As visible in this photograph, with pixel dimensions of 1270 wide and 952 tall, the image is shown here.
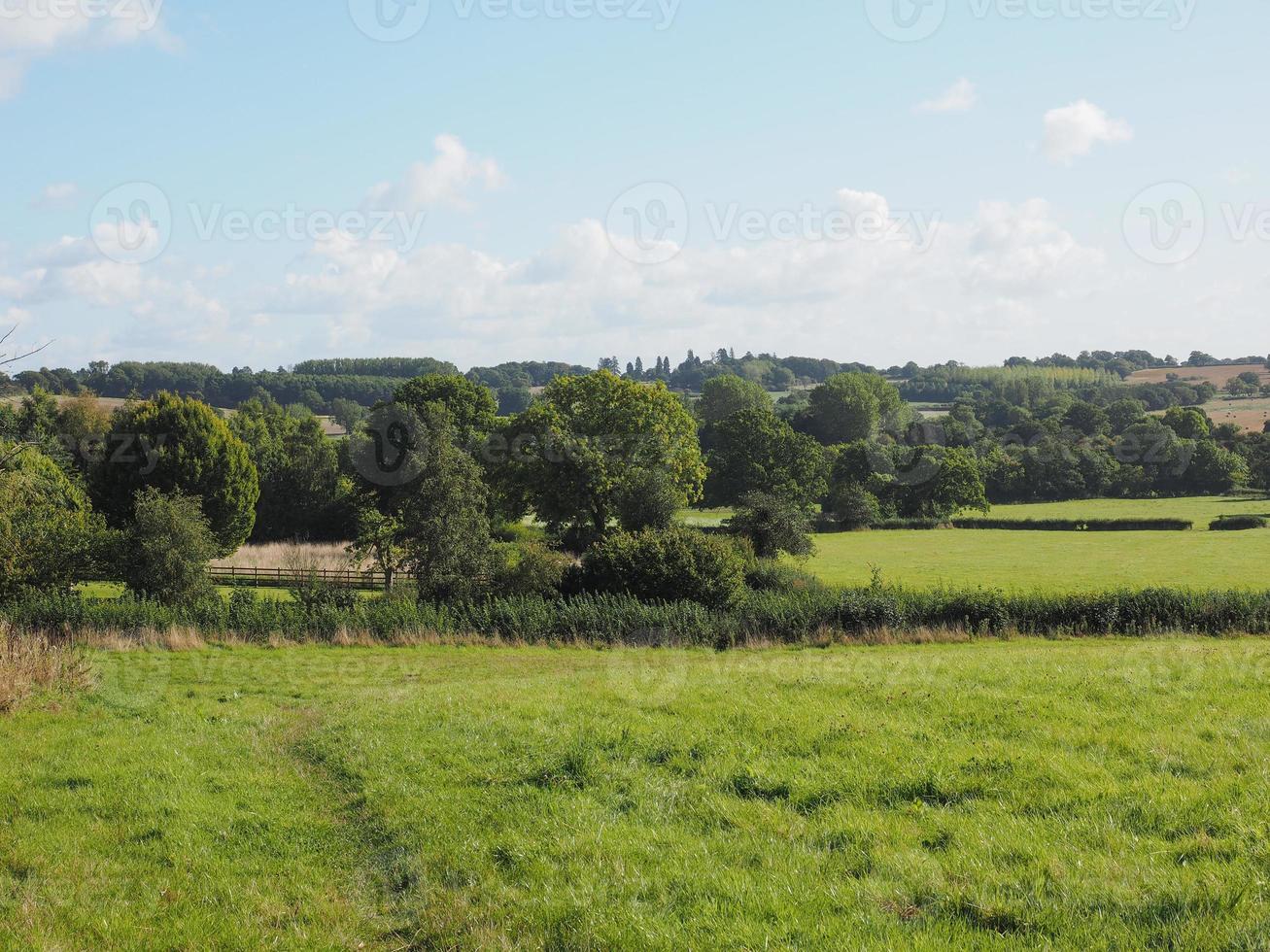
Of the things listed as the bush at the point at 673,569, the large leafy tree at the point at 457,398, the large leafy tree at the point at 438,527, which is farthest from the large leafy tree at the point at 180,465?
the bush at the point at 673,569

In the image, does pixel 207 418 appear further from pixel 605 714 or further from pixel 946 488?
pixel 946 488

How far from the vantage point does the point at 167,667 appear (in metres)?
20.5

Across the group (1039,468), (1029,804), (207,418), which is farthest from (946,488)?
(1029,804)

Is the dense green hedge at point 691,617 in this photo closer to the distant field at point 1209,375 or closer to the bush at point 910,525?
the bush at point 910,525

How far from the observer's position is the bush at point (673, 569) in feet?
104

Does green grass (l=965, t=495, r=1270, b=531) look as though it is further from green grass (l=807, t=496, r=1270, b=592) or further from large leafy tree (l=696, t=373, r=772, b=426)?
large leafy tree (l=696, t=373, r=772, b=426)

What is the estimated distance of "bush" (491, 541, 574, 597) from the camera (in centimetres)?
3425

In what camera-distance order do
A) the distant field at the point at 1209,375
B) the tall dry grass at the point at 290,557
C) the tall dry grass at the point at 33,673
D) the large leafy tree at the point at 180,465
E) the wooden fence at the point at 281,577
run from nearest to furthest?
1. the tall dry grass at the point at 33,673
2. the wooden fence at the point at 281,577
3. the large leafy tree at the point at 180,465
4. the tall dry grass at the point at 290,557
5. the distant field at the point at 1209,375

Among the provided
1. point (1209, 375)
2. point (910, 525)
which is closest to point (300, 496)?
point (910, 525)

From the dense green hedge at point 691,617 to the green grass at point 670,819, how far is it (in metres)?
11.6

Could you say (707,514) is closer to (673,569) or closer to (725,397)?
(673,569)

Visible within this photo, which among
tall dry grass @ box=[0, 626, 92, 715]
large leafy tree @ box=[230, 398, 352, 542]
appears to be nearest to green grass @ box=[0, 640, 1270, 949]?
tall dry grass @ box=[0, 626, 92, 715]

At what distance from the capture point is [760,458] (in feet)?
276

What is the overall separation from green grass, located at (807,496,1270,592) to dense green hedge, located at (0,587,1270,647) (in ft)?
30.4
